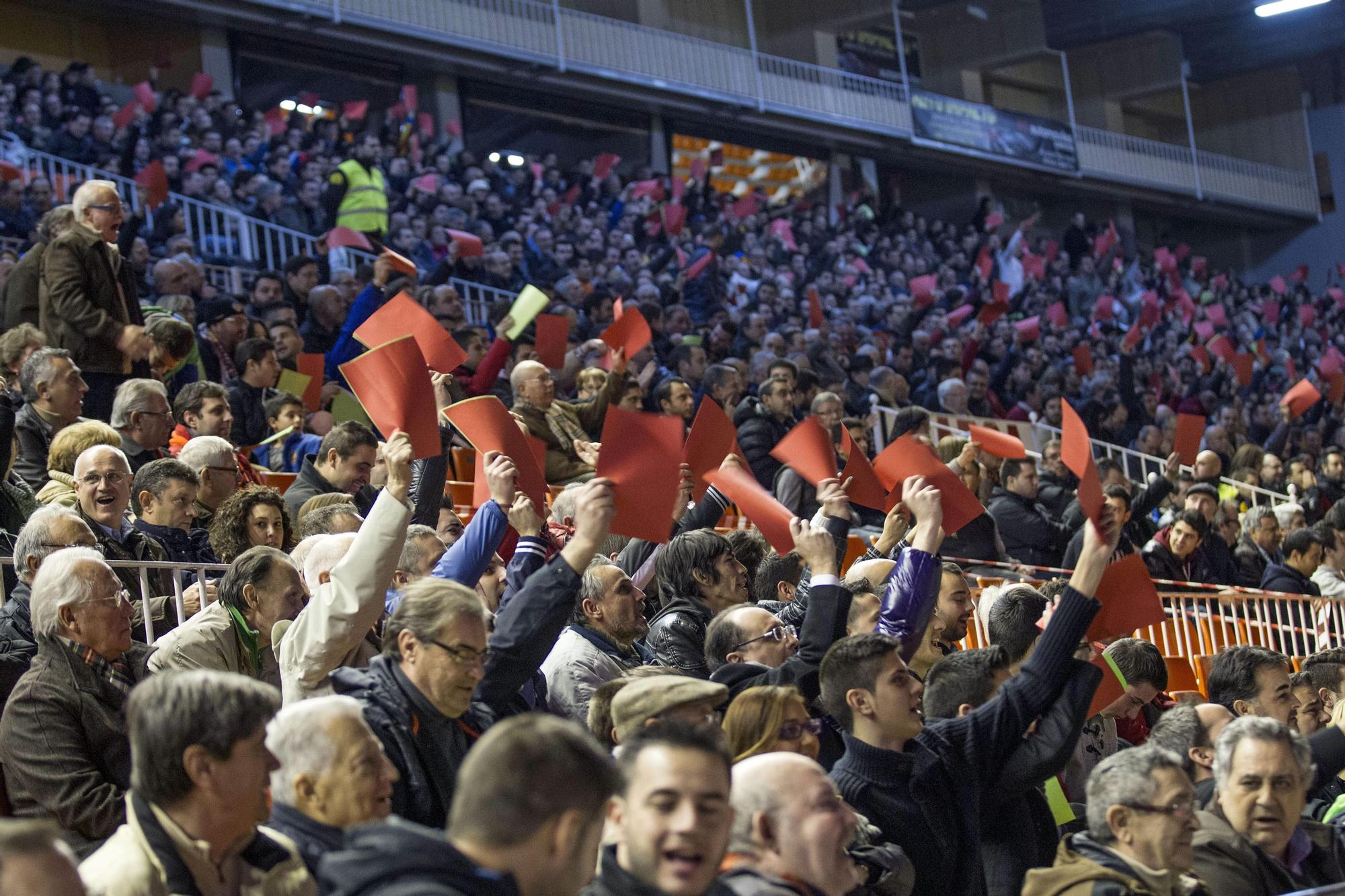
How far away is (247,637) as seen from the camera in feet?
12.4

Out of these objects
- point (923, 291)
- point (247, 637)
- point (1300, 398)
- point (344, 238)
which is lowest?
point (247, 637)

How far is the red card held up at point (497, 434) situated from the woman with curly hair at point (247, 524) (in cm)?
95

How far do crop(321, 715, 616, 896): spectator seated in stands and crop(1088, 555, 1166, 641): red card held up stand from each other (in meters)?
2.41

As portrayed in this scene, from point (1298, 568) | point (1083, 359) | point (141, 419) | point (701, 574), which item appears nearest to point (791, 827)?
point (701, 574)

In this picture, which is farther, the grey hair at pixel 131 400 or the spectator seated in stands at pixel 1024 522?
the spectator seated in stands at pixel 1024 522

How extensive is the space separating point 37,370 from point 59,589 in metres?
2.34

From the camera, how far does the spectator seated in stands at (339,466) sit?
5461 mm

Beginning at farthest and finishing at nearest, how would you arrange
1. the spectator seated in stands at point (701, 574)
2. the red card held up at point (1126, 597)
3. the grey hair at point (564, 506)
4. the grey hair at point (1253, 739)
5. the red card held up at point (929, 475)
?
the grey hair at point (564, 506) → the spectator seated in stands at point (701, 574) → the red card held up at point (929, 475) → the red card held up at point (1126, 597) → the grey hair at point (1253, 739)

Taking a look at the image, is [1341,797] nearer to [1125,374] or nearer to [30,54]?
[1125,374]

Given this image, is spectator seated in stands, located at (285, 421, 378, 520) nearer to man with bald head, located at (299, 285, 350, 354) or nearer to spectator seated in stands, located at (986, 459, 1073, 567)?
man with bald head, located at (299, 285, 350, 354)

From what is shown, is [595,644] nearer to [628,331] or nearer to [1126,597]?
[1126,597]

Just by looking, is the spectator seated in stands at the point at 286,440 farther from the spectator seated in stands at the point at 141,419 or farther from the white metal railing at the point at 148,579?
the white metal railing at the point at 148,579

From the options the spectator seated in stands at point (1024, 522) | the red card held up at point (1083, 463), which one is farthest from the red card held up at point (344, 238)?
the red card held up at point (1083, 463)

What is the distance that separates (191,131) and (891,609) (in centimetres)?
975
